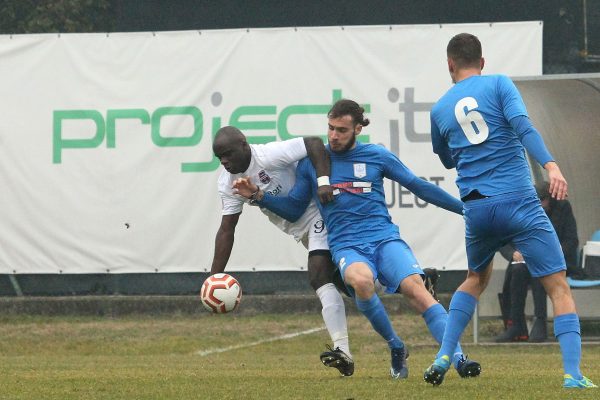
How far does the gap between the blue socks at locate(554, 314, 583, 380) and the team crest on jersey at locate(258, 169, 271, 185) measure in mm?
2624

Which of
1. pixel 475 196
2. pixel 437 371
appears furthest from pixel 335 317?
pixel 475 196

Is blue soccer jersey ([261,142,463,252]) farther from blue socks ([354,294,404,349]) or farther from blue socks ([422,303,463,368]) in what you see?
blue socks ([422,303,463,368])

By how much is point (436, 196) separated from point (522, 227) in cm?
155

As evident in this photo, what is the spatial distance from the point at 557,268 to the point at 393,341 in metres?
1.85

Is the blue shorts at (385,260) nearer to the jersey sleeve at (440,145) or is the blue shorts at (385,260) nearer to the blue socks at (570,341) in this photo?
the jersey sleeve at (440,145)

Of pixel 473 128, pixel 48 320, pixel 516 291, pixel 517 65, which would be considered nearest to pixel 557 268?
pixel 473 128

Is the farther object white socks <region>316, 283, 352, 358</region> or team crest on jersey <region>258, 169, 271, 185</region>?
team crest on jersey <region>258, 169, 271, 185</region>

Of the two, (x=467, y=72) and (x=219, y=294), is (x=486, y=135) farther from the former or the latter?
(x=219, y=294)

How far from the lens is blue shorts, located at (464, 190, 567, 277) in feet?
26.3

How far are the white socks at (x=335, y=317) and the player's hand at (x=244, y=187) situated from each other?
0.83m

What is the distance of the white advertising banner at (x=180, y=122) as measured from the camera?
16422 mm

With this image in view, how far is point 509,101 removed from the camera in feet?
26.2

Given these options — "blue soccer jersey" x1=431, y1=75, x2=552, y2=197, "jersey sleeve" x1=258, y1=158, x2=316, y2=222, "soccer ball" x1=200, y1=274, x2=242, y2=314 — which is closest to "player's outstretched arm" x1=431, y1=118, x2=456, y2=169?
"blue soccer jersey" x1=431, y1=75, x2=552, y2=197

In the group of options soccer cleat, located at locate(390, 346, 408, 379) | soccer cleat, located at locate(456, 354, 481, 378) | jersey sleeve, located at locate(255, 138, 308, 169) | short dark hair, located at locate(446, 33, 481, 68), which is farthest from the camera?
jersey sleeve, located at locate(255, 138, 308, 169)
